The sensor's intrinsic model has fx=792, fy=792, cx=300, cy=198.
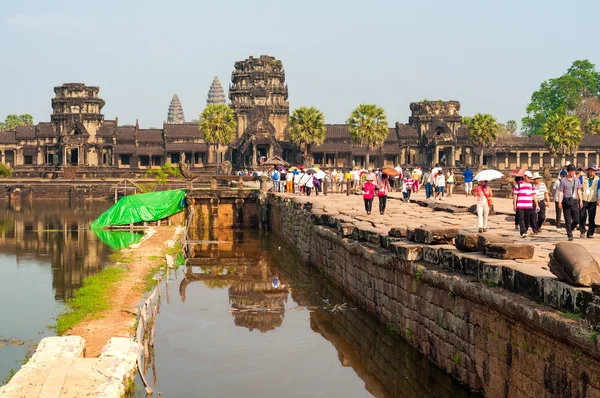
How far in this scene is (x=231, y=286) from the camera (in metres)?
25.6

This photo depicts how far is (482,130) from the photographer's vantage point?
85500 mm

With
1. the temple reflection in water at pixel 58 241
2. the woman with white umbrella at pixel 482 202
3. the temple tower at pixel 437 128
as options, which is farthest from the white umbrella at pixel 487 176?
the temple tower at pixel 437 128

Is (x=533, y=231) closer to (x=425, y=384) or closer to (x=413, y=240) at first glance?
(x=413, y=240)

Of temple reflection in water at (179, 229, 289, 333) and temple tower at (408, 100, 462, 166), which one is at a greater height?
temple tower at (408, 100, 462, 166)

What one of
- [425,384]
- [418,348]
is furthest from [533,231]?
[425,384]

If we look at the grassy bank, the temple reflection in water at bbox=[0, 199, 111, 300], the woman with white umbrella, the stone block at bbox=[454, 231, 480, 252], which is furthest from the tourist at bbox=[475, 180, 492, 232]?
the temple reflection in water at bbox=[0, 199, 111, 300]

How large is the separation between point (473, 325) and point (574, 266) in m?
2.84

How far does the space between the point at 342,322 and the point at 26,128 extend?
87668 mm

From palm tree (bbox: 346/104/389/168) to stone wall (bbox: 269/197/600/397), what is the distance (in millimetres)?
59516

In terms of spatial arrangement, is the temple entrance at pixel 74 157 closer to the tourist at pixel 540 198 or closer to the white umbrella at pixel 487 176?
the white umbrella at pixel 487 176

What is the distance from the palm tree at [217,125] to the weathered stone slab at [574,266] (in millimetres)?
72976

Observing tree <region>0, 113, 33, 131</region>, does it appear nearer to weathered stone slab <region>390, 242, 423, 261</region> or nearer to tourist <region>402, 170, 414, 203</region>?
tourist <region>402, 170, 414, 203</region>

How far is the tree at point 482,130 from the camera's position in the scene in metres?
85.6

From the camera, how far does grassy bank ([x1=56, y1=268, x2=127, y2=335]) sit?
18.4 m
